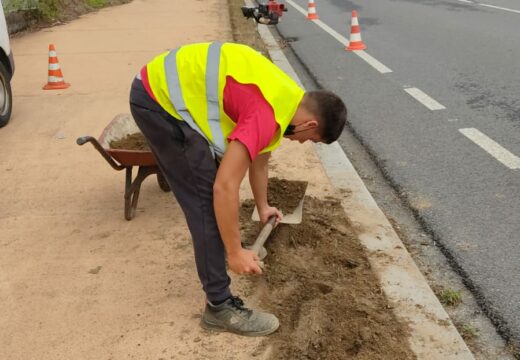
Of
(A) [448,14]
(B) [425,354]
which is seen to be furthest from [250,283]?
(A) [448,14]

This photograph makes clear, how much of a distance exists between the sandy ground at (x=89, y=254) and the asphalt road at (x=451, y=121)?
84 centimetres

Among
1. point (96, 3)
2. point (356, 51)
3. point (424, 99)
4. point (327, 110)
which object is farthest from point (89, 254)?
point (96, 3)

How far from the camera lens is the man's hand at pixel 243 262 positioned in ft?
8.59

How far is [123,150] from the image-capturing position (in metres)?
3.94

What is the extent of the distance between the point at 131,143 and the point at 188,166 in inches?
74.5

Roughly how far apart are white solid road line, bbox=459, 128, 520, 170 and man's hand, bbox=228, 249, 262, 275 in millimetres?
3021

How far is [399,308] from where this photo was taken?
3172 mm

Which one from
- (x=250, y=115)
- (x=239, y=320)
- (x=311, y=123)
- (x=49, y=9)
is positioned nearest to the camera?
(x=250, y=115)

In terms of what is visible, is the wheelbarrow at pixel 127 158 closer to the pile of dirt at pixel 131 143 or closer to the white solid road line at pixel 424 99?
the pile of dirt at pixel 131 143

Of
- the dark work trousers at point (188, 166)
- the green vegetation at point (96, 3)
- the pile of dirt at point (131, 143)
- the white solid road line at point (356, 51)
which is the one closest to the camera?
the dark work trousers at point (188, 166)

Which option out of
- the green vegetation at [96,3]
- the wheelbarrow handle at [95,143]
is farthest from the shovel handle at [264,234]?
the green vegetation at [96,3]

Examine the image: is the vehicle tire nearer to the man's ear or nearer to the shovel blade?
the shovel blade

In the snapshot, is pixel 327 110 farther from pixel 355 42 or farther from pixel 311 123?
pixel 355 42

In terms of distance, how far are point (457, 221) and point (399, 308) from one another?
1.17 meters
